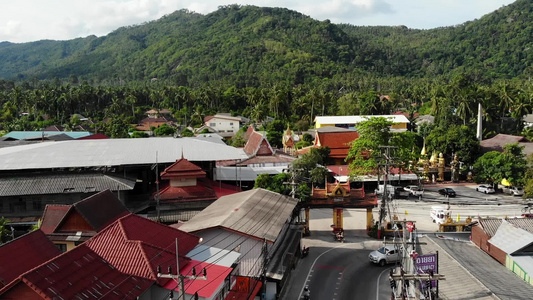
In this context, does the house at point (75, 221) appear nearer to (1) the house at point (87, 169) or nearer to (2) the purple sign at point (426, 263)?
(1) the house at point (87, 169)

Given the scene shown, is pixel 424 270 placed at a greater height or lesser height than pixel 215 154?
lesser

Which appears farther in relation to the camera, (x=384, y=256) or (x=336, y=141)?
(x=336, y=141)

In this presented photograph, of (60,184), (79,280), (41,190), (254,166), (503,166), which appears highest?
(60,184)

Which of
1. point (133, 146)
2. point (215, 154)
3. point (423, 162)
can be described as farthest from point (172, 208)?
point (423, 162)


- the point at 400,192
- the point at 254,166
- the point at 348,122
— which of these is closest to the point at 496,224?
the point at 400,192

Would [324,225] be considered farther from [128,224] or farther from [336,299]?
[128,224]

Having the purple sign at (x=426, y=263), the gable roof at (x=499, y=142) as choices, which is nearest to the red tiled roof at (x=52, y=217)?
the purple sign at (x=426, y=263)

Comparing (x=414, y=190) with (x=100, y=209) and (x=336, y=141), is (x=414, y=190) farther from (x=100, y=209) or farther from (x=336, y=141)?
(x=100, y=209)
